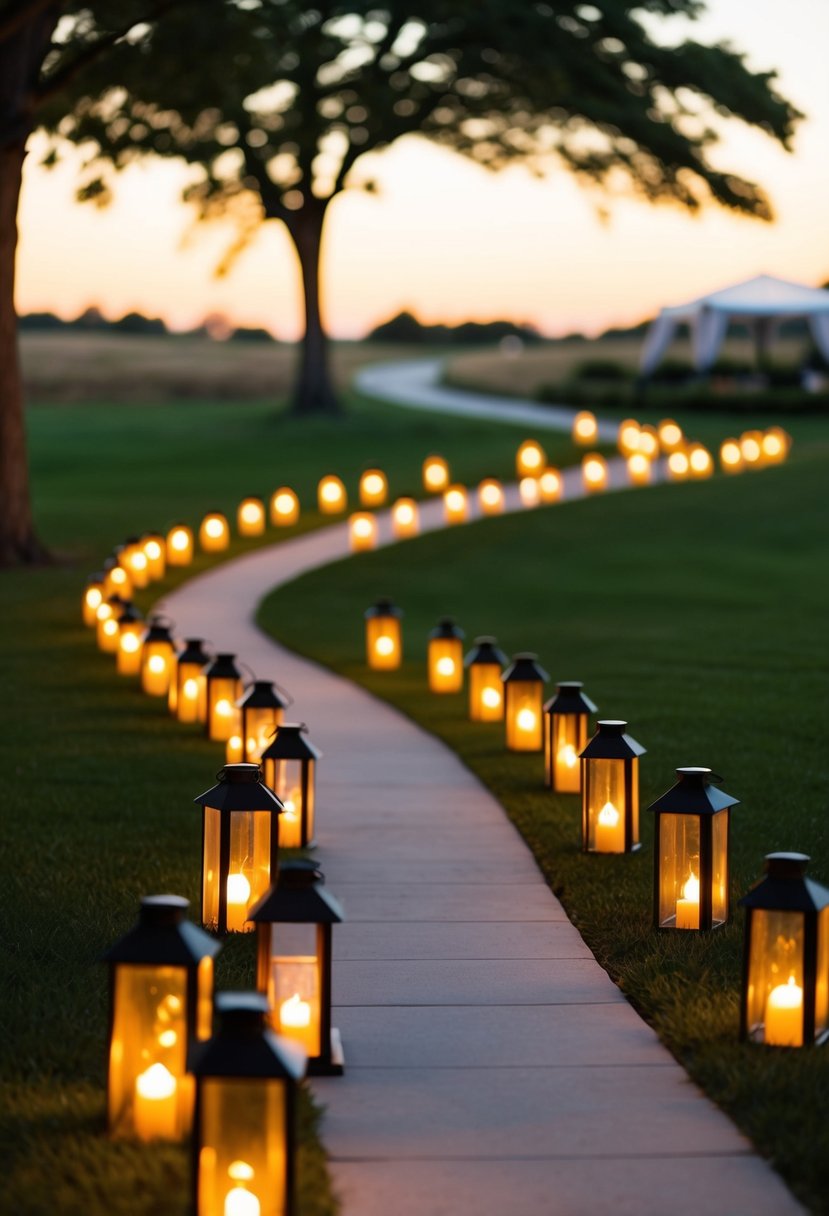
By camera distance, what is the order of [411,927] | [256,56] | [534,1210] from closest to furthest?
[534,1210] → [411,927] → [256,56]

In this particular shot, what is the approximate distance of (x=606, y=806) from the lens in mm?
7863

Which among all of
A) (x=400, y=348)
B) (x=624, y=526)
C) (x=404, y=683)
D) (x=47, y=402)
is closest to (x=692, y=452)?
(x=624, y=526)

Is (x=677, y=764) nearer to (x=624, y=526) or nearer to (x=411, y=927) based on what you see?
(x=411, y=927)

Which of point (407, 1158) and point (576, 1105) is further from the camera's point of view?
point (576, 1105)

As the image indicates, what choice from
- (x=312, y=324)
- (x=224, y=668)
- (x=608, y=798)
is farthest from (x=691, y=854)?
(x=312, y=324)

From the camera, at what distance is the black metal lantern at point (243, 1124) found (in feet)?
12.8

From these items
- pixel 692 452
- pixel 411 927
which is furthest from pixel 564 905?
pixel 692 452

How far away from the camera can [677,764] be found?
10.2m

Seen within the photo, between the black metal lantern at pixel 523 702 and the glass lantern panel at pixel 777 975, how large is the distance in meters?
5.38

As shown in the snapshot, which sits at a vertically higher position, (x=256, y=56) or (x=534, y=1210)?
(x=256, y=56)

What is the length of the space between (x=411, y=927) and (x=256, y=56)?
64.4ft

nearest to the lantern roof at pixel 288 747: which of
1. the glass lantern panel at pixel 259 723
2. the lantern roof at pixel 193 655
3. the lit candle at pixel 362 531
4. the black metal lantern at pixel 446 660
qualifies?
the glass lantern panel at pixel 259 723

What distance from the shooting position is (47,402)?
65062 millimetres

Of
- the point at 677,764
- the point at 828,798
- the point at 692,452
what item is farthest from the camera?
the point at 692,452
